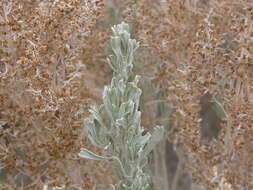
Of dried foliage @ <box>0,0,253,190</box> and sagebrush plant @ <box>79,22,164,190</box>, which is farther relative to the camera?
dried foliage @ <box>0,0,253,190</box>

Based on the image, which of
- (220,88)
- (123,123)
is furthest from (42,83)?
(220,88)

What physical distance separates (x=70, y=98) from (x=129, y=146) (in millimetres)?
314

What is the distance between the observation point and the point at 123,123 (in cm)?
150

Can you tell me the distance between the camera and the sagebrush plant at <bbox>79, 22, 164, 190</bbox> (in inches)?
59.6

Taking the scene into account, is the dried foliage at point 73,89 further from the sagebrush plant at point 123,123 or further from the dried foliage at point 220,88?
the sagebrush plant at point 123,123

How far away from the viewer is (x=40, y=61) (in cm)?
172

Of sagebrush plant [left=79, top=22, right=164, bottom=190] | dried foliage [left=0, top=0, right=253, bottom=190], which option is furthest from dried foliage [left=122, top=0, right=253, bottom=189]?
sagebrush plant [left=79, top=22, right=164, bottom=190]

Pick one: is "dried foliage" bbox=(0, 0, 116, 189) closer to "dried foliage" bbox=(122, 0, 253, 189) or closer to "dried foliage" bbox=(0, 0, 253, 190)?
"dried foliage" bbox=(0, 0, 253, 190)

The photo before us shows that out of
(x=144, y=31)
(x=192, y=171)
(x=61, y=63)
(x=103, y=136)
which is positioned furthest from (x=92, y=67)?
(x=103, y=136)

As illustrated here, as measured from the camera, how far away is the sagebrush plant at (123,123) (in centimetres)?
151

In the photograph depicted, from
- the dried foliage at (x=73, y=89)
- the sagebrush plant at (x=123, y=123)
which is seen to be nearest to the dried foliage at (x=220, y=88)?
the dried foliage at (x=73, y=89)

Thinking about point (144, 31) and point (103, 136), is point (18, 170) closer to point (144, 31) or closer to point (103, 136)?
point (103, 136)

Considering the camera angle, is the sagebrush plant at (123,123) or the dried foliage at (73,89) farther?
the dried foliage at (73,89)

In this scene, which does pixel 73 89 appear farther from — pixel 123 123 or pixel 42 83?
pixel 123 123
